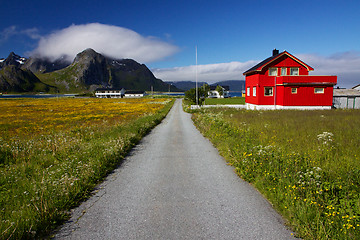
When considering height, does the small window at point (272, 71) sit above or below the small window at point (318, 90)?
above

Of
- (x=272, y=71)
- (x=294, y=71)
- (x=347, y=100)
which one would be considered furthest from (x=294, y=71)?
(x=347, y=100)

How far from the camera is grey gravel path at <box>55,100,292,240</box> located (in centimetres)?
400

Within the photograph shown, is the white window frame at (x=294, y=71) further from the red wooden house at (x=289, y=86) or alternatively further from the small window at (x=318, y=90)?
the small window at (x=318, y=90)

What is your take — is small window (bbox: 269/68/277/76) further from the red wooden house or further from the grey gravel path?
the grey gravel path

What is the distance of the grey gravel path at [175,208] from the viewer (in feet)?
13.1

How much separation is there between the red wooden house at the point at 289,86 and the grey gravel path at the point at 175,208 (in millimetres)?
Result: 26481

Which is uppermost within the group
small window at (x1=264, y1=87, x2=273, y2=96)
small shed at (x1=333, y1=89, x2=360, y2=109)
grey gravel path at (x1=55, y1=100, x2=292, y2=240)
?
small window at (x1=264, y1=87, x2=273, y2=96)

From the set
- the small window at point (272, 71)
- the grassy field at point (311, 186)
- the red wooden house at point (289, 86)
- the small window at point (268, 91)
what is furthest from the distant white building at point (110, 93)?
the grassy field at point (311, 186)

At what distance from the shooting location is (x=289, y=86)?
2975 centimetres

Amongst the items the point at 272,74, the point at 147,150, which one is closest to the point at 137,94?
the point at 272,74

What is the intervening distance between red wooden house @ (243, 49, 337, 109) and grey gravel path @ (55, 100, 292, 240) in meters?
26.5

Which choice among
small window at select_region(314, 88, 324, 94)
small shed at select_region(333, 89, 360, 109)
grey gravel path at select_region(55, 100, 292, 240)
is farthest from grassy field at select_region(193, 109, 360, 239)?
small shed at select_region(333, 89, 360, 109)

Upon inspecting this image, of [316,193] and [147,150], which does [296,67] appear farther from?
[316,193]

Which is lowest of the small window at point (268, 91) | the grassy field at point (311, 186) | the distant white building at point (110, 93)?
the grassy field at point (311, 186)
